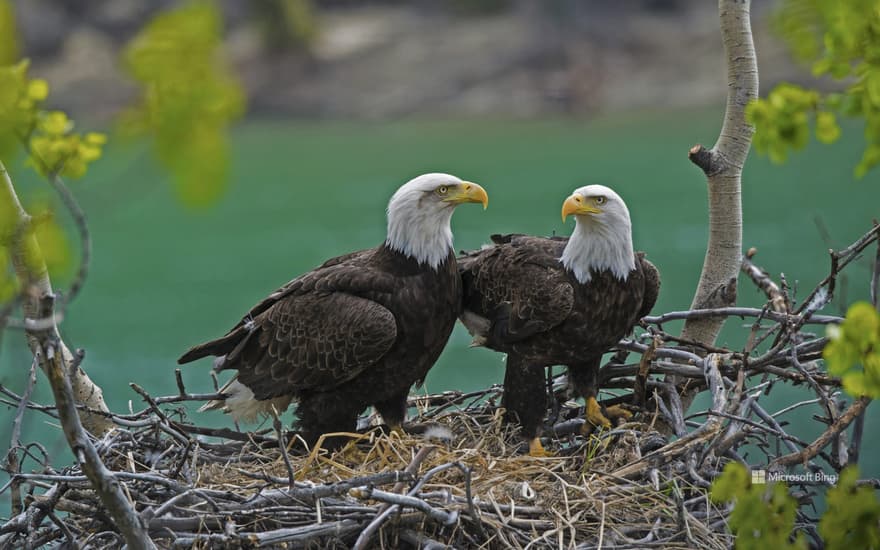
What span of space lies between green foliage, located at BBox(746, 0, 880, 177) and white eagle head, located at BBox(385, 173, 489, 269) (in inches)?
89.2

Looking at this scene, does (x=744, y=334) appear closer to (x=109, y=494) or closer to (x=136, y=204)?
(x=109, y=494)

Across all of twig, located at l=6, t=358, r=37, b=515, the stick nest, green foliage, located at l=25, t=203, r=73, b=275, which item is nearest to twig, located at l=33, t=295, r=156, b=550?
green foliage, located at l=25, t=203, r=73, b=275

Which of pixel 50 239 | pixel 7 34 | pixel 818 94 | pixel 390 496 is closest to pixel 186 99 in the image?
pixel 7 34

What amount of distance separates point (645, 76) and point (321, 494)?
30866mm

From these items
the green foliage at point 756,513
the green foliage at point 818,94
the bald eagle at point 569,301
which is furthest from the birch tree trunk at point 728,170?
the green foliage at point 818,94

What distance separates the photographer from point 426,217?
515 centimetres

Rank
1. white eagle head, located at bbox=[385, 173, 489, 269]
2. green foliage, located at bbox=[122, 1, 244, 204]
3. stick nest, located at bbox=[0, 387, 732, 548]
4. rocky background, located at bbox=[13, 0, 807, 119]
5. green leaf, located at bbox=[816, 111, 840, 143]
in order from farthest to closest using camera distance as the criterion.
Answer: rocky background, located at bbox=[13, 0, 807, 119], white eagle head, located at bbox=[385, 173, 489, 269], stick nest, located at bbox=[0, 387, 732, 548], green leaf, located at bbox=[816, 111, 840, 143], green foliage, located at bbox=[122, 1, 244, 204]

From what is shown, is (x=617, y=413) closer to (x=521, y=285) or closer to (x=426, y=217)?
(x=521, y=285)

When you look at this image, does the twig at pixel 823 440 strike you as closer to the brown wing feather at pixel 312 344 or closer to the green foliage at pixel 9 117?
the brown wing feather at pixel 312 344

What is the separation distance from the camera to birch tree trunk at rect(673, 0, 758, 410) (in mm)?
5398

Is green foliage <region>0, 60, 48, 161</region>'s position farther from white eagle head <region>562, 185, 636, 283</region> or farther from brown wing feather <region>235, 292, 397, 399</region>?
white eagle head <region>562, 185, 636, 283</region>

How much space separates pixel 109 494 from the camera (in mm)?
3418

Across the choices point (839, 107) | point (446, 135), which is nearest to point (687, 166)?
point (446, 135)

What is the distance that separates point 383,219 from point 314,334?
1644 centimetres
